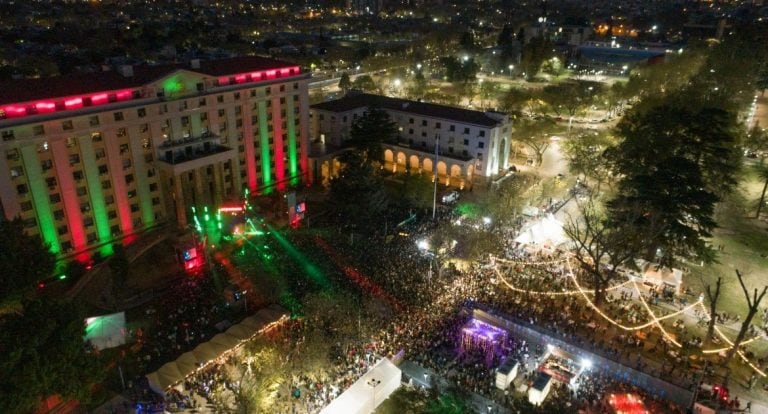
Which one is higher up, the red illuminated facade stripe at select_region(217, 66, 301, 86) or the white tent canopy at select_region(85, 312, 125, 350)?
the red illuminated facade stripe at select_region(217, 66, 301, 86)

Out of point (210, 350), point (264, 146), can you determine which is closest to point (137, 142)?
point (264, 146)

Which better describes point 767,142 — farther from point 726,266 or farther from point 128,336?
point 128,336

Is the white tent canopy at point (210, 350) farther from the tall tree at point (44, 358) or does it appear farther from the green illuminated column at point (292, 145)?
the green illuminated column at point (292, 145)

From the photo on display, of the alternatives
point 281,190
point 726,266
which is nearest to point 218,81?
point 281,190

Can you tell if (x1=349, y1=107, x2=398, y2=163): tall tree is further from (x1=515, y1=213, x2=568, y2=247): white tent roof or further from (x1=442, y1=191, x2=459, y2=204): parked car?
(x1=515, y1=213, x2=568, y2=247): white tent roof

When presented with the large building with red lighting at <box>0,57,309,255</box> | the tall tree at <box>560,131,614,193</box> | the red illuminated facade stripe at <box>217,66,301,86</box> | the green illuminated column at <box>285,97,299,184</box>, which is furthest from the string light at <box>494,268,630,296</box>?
the red illuminated facade stripe at <box>217,66,301,86</box>

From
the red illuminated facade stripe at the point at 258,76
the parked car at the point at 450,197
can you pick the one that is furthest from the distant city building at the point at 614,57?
the red illuminated facade stripe at the point at 258,76
